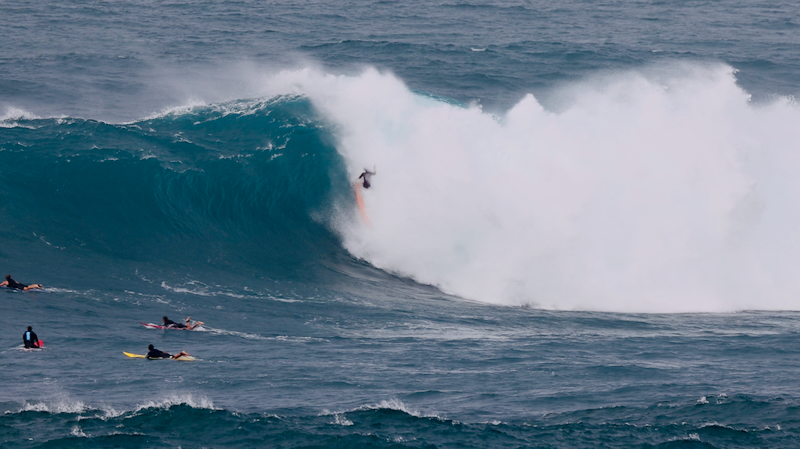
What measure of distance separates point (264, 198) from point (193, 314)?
9.59 meters

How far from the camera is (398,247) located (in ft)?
112

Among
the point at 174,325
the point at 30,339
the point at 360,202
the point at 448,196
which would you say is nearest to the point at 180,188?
the point at 360,202

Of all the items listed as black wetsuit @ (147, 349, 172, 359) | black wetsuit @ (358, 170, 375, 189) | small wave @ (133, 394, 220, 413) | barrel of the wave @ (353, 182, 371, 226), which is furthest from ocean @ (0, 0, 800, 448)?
black wetsuit @ (147, 349, 172, 359)

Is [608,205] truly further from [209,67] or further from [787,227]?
[209,67]

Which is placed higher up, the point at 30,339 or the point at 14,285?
the point at 14,285

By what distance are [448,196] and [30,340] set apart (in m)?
17.9

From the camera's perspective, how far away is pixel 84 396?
19938mm

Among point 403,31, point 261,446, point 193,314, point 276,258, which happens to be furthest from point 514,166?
point 403,31

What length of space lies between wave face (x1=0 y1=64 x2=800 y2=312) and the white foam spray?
0.08 m

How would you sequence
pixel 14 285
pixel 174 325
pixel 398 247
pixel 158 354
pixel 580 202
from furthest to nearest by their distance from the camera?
pixel 398 247 → pixel 580 202 → pixel 14 285 → pixel 174 325 → pixel 158 354

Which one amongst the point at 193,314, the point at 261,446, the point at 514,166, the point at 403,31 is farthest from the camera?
the point at 403,31

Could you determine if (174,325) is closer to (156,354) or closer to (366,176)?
(156,354)

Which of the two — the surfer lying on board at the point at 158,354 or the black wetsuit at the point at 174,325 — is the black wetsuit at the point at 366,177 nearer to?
the black wetsuit at the point at 174,325

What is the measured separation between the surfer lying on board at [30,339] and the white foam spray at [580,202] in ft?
45.9
